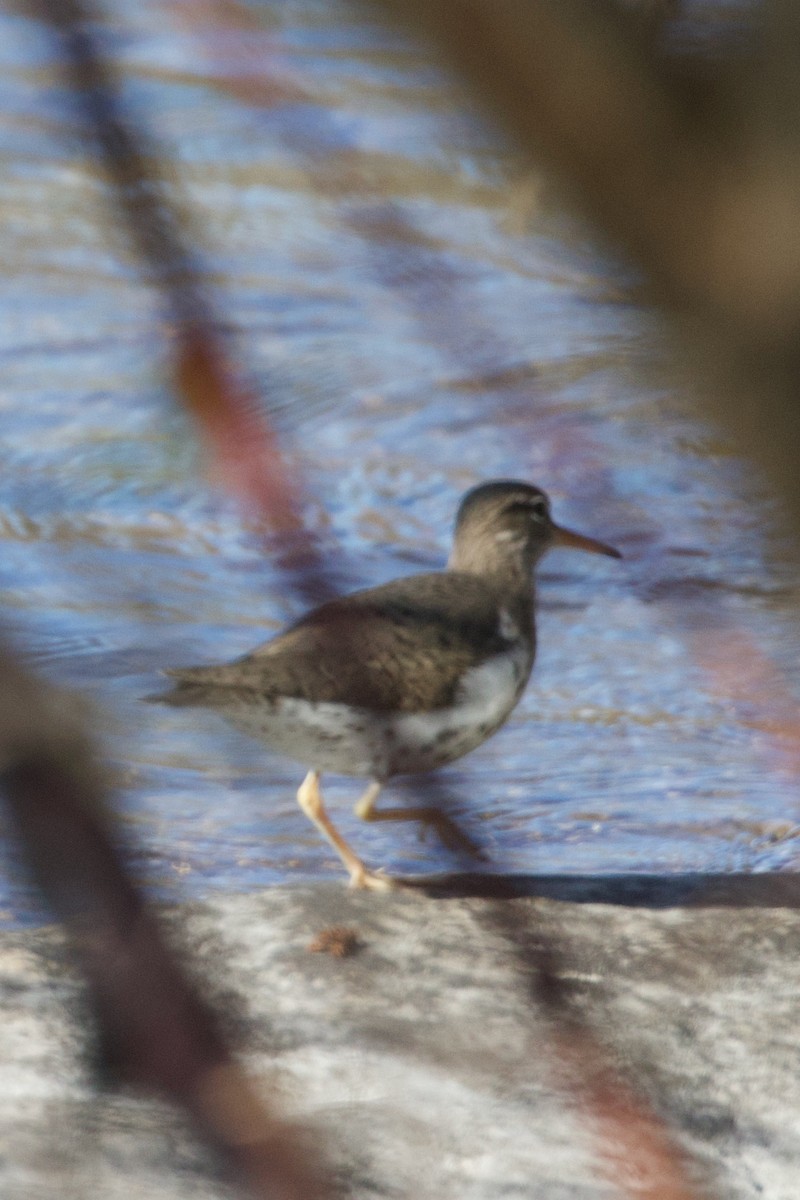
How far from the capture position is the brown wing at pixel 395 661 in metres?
3.65

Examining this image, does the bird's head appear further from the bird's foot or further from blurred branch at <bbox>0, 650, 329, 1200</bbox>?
blurred branch at <bbox>0, 650, 329, 1200</bbox>

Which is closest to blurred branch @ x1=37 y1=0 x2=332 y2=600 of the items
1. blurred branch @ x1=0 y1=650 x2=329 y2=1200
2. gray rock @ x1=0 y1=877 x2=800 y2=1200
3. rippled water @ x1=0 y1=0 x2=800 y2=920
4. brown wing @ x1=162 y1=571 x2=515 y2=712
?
rippled water @ x1=0 y1=0 x2=800 y2=920

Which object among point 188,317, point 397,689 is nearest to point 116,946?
point 188,317

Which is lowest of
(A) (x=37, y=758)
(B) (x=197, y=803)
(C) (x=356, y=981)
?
(B) (x=197, y=803)

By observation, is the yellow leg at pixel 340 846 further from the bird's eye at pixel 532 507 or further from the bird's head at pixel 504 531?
the bird's eye at pixel 532 507

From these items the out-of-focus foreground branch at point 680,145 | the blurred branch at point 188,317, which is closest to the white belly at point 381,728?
the blurred branch at point 188,317

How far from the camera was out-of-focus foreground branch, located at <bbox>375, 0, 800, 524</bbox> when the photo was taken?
27.0 inches

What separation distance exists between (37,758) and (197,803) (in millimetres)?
4718

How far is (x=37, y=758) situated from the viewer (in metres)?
0.80

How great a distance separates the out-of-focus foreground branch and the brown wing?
7.83 feet

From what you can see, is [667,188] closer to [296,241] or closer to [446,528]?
[446,528]

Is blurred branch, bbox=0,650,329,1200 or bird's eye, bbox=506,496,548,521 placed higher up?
blurred branch, bbox=0,650,329,1200

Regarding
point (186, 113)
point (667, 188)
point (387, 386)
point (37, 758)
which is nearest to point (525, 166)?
point (667, 188)

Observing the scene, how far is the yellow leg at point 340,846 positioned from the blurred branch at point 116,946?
10.9 ft
